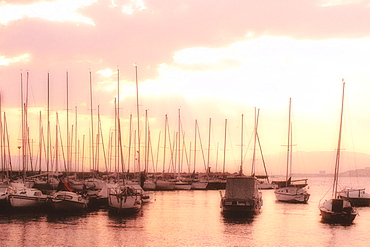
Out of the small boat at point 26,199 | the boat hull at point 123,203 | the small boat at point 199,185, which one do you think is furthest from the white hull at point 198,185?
the boat hull at point 123,203

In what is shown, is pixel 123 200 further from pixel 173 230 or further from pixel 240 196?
pixel 240 196

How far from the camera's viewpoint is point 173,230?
42.0 meters

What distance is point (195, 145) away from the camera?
13212cm

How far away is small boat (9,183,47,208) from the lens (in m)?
52.2

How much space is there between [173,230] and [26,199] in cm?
1993

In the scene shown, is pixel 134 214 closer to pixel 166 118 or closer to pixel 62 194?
pixel 62 194

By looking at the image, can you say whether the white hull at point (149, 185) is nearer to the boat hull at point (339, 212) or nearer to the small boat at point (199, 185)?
the small boat at point (199, 185)

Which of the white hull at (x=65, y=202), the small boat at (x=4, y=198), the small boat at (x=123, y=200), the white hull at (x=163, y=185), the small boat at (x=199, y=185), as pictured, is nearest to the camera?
the small boat at (x=123, y=200)

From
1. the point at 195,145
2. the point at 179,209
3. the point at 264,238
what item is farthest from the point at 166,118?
the point at 264,238

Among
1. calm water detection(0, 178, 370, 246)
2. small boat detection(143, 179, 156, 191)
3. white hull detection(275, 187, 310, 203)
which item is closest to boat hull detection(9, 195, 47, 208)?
calm water detection(0, 178, 370, 246)

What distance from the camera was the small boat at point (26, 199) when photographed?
171 feet

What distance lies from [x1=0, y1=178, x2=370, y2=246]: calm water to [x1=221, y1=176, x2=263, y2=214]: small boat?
4.67ft

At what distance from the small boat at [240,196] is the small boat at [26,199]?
68.1 feet

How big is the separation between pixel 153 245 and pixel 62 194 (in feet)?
70.4
